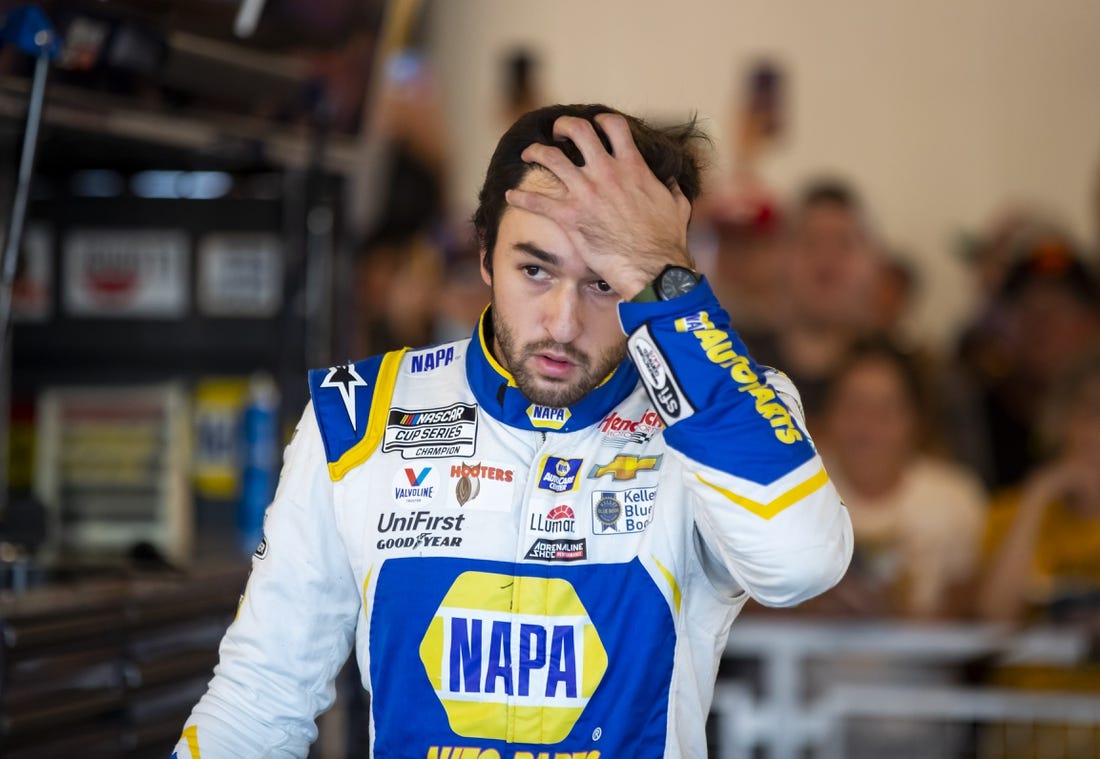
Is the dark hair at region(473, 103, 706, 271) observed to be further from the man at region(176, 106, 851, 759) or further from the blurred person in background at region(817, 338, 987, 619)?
the blurred person in background at region(817, 338, 987, 619)

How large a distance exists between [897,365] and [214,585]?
2187 mm

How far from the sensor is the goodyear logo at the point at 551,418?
1.89 meters

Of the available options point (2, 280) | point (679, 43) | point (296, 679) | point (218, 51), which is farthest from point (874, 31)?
point (296, 679)

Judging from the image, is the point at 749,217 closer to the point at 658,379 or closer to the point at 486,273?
the point at 486,273

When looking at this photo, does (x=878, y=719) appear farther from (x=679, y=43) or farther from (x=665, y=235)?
→ (x=679, y=43)

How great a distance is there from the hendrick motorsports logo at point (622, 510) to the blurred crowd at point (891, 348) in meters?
1.48

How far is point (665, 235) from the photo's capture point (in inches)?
70.0

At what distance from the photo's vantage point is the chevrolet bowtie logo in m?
1.88

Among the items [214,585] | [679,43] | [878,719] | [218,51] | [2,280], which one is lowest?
[878,719]

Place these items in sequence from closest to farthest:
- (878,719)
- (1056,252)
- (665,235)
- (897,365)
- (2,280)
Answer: (665,235) < (2,280) < (878,719) < (897,365) < (1056,252)

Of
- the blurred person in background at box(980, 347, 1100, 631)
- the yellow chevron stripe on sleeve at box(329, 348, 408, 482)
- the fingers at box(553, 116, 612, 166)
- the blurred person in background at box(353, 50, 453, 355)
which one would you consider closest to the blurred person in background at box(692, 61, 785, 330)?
the blurred person in background at box(353, 50, 453, 355)

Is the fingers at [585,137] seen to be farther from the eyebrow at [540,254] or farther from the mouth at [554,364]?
the mouth at [554,364]

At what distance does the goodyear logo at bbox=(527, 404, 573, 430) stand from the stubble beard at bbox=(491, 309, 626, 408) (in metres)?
0.02

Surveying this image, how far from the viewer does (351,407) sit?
195 cm
